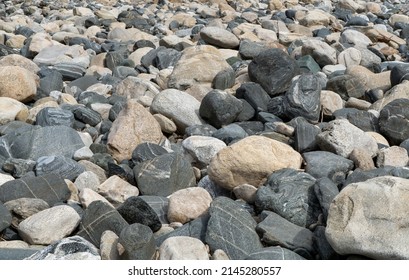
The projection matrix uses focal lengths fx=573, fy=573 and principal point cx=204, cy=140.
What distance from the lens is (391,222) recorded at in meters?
2.81

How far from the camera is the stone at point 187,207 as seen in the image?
11.9 feet

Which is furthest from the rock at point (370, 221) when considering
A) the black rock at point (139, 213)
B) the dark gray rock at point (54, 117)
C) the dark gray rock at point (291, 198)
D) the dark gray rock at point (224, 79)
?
the dark gray rock at point (224, 79)

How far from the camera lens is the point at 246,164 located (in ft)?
12.8

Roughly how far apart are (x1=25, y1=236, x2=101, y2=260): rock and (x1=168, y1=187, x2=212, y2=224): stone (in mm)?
650

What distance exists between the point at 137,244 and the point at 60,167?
1470mm

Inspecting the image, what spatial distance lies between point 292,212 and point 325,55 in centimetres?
378

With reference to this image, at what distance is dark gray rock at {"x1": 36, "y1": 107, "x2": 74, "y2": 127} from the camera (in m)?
5.07

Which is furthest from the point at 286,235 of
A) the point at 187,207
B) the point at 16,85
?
the point at 16,85

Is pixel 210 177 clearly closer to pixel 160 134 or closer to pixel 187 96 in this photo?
pixel 160 134

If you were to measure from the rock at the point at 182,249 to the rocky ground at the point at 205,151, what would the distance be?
1 cm

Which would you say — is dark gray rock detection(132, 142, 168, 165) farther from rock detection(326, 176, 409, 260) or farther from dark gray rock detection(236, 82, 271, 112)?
rock detection(326, 176, 409, 260)

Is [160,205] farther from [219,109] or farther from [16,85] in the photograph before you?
[16,85]

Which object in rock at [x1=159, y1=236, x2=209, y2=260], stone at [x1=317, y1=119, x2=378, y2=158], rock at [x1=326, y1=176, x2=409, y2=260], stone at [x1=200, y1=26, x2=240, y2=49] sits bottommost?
stone at [x1=200, y1=26, x2=240, y2=49]

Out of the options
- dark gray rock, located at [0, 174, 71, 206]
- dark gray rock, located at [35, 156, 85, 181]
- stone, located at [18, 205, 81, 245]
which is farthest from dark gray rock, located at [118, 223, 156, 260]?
dark gray rock, located at [35, 156, 85, 181]
